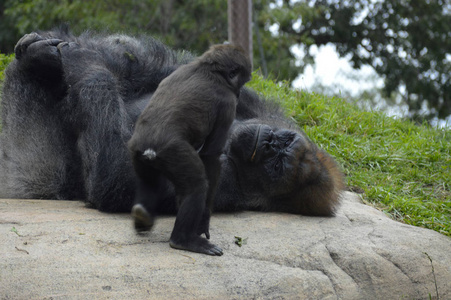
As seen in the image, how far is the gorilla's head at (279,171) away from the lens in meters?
3.94

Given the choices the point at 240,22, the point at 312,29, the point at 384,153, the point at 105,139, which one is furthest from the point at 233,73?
the point at 312,29

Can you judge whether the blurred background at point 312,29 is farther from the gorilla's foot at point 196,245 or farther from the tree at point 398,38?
the gorilla's foot at point 196,245

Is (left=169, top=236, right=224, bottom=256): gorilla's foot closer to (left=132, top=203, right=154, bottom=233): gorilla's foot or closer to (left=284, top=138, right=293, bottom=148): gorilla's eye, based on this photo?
(left=132, top=203, right=154, bottom=233): gorilla's foot

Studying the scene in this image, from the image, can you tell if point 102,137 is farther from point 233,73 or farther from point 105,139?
point 233,73

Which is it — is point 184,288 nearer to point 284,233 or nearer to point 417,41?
point 284,233

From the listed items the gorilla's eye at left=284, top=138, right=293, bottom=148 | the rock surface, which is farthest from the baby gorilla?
the gorilla's eye at left=284, top=138, right=293, bottom=148

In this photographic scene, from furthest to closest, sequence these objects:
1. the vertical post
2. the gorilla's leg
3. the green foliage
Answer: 1. the vertical post
2. the green foliage
3. the gorilla's leg

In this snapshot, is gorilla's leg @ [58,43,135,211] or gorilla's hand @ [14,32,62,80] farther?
gorilla's hand @ [14,32,62,80]

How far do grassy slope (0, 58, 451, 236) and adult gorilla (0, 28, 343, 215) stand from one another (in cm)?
82

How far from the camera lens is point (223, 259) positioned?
3.05 meters

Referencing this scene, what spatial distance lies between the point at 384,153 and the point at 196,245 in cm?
320

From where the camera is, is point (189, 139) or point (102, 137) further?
point (102, 137)

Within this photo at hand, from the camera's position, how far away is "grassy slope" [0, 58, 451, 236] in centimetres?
480

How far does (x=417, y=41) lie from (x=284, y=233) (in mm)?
14474
